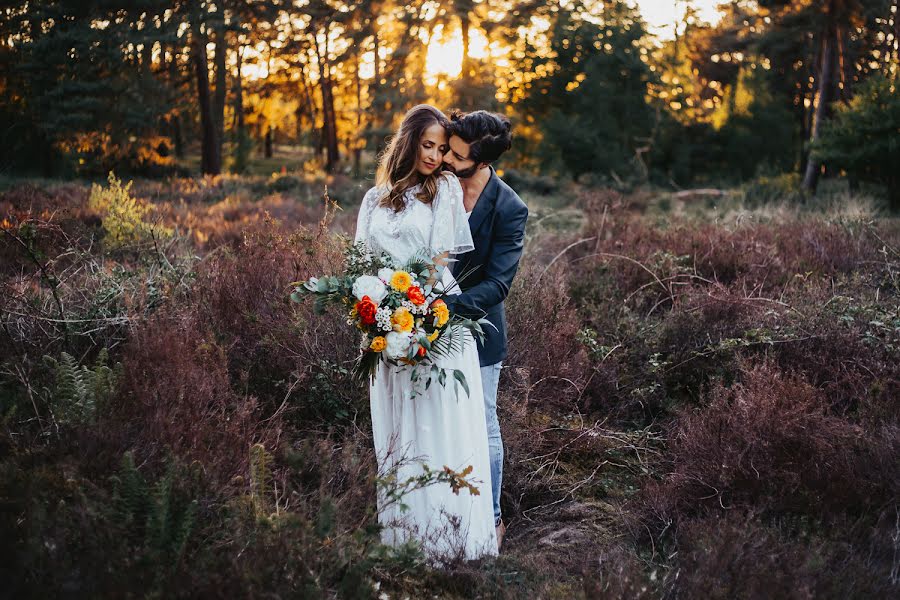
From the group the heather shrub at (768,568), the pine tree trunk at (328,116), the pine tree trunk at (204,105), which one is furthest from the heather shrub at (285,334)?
the pine tree trunk at (328,116)

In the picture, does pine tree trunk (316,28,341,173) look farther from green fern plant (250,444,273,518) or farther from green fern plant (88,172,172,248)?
green fern plant (250,444,273,518)

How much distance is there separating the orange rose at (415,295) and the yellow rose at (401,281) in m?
0.02

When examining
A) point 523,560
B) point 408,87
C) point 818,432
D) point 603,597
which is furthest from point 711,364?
point 408,87

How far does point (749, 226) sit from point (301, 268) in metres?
6.53

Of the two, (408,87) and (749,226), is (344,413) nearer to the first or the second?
(749,226)

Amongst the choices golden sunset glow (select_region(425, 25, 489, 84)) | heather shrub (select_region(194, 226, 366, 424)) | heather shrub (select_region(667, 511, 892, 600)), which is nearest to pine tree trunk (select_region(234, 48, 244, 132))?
golden sunset glow (select_region(425, 25, 489, 84))

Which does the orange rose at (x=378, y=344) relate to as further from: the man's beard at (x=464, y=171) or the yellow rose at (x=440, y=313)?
the man's beard at (x=464, y=171)

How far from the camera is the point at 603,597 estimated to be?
2670 millimetres

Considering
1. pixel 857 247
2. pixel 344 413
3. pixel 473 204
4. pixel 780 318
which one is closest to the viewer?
pixel 473 204

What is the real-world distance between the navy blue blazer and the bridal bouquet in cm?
19

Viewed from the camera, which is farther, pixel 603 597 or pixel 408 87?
pixel 408 87

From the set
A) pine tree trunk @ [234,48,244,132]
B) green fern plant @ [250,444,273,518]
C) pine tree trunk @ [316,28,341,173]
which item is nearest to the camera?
green fern plant @ [250,444,273,518]

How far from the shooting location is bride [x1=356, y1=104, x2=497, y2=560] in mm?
3127

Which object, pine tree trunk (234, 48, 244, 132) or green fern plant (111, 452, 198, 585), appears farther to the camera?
pine tree trunk (234, 48, 244, 132)
